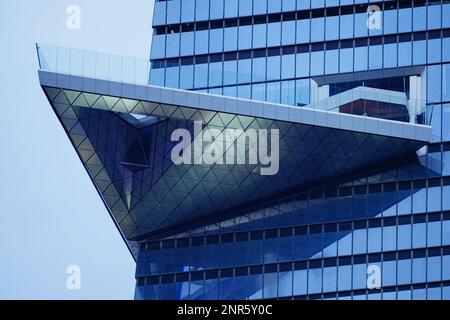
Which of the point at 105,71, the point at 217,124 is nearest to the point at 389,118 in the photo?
the point at 217,124

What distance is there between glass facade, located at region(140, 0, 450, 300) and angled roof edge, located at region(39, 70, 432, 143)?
78.8 inches

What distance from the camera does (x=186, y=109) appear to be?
3204 inches

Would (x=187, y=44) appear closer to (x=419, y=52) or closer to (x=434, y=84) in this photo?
(x=419, y=52)

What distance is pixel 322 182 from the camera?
9000cm

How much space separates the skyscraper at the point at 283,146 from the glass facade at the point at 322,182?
3.3 inches

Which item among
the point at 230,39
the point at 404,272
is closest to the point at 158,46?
the point at 230,39

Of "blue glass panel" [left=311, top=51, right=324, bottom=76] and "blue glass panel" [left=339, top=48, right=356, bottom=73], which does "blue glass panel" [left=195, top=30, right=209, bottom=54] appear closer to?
"blue glass panel" [left=311, top=51, right=324, bottom=76]

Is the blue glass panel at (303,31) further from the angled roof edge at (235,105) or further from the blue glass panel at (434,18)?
the angled roof edge at (235,105)

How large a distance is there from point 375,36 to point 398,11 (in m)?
2.11

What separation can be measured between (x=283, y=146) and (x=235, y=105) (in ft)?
14.6

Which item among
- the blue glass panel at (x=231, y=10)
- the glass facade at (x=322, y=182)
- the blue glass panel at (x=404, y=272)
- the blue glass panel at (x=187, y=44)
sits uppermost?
the blue glass panel at (x=231, y=10)

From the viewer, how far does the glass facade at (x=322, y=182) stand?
287ft

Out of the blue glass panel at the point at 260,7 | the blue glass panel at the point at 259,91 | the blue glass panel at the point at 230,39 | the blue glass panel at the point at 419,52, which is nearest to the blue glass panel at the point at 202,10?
the blue glass panel at the point at 230,39

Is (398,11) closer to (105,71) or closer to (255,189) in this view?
(255,189)
